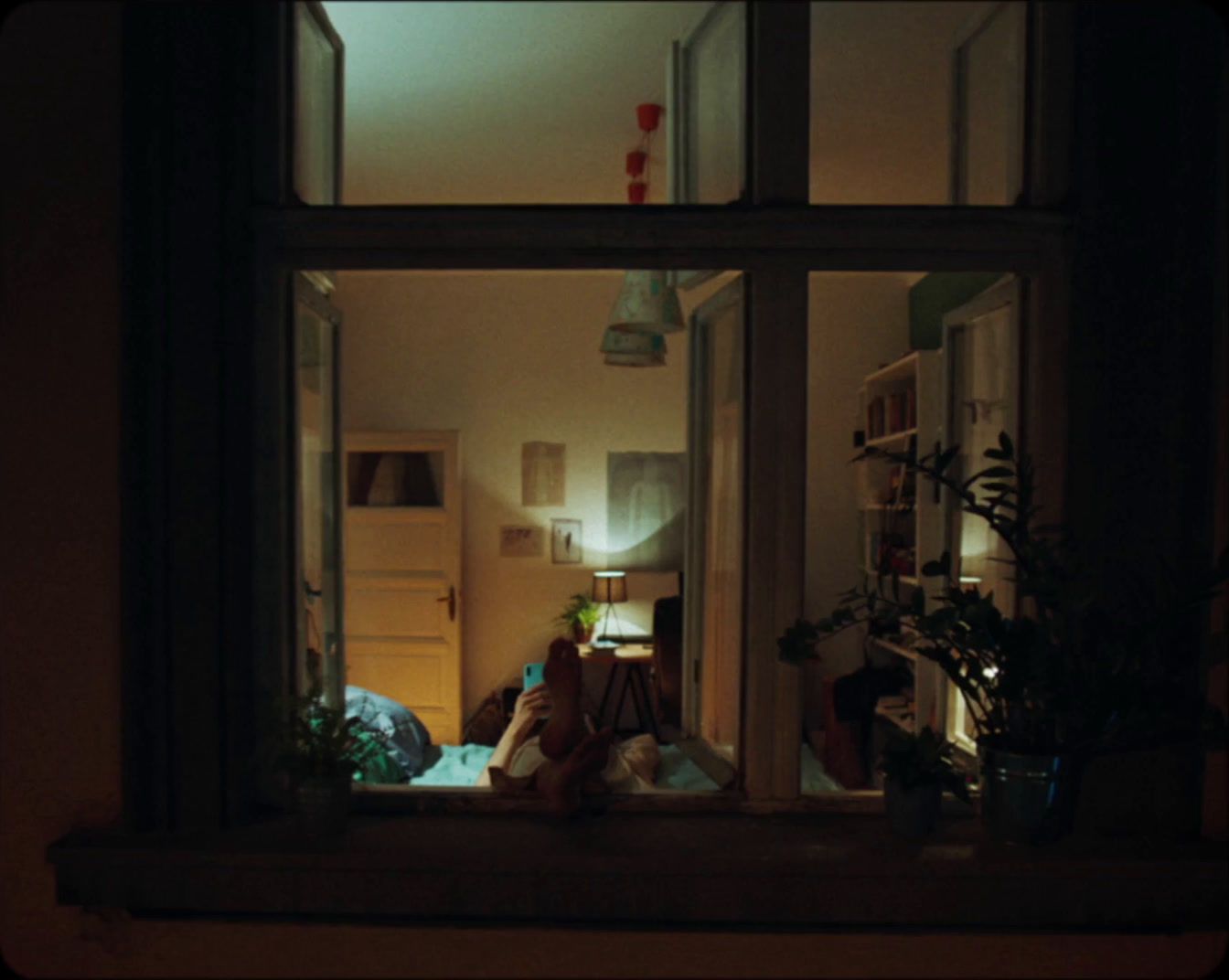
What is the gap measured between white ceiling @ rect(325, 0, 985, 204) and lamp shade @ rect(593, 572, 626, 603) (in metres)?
2.80

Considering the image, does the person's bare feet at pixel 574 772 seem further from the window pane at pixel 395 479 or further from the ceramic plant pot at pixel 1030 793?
the window pane at pixel 395 479

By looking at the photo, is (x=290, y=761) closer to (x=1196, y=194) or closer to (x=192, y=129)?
(x=192, y=129)

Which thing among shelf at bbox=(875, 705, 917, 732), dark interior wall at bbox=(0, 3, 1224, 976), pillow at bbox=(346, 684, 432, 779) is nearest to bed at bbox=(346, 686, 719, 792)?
pillow at bbox=(346, 684, 432, 779)

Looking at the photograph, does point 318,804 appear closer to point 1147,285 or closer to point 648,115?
point 1147,285

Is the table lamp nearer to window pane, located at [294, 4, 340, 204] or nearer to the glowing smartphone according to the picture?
the glowing smartphone

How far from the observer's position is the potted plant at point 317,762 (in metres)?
1.69

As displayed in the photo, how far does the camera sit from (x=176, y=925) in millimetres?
1689

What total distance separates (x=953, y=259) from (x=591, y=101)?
4.90ft

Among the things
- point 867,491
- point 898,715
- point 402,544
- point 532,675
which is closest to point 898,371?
point 867,491

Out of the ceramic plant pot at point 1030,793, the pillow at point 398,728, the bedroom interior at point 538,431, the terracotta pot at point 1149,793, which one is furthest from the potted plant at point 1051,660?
the pillow at point 398,728

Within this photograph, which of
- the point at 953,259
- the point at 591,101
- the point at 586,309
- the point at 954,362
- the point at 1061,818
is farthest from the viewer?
the point at 586,309

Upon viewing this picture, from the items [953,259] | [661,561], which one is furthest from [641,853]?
[661,561]

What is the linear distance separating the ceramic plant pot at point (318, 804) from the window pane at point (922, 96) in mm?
1589

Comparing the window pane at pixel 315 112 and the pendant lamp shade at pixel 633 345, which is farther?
the pendant lamp shade at pixel 633 345
